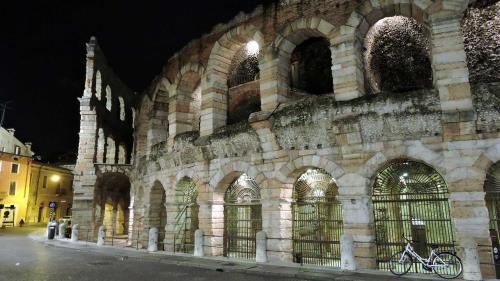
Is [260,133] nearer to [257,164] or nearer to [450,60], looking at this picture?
[257,164]

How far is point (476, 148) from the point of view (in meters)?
7.77

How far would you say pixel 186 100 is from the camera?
46.7ft

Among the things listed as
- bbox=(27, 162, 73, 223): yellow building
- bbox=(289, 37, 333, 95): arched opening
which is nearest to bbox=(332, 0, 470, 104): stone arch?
bbox=(289, 37, 333, 95): arched opening

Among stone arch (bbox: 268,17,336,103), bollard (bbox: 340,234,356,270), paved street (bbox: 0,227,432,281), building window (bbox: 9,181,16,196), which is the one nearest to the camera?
paved street (bbox: 0,227,432,281)

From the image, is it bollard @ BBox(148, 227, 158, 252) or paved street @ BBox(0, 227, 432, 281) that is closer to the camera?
paved street @ BBox(0, 227, 432, 281)

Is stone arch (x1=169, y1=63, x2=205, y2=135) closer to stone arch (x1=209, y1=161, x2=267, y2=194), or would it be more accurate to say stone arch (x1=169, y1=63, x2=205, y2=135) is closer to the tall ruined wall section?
stone arch (x1=209, y1=161, x2=267, y2=194)

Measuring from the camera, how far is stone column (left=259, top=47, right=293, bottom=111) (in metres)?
10.7

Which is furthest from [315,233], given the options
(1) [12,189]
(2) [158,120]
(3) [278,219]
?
(1) [12,189]

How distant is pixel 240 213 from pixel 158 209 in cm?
417

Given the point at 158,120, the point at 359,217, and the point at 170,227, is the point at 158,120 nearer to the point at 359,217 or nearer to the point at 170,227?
the point at 170,227

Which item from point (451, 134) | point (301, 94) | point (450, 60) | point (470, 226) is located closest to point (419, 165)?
point (451, 134)

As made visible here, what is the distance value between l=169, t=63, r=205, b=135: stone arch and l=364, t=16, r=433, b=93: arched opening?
6516 millimetres

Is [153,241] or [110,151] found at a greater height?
[110,151]

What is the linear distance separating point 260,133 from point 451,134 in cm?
493
